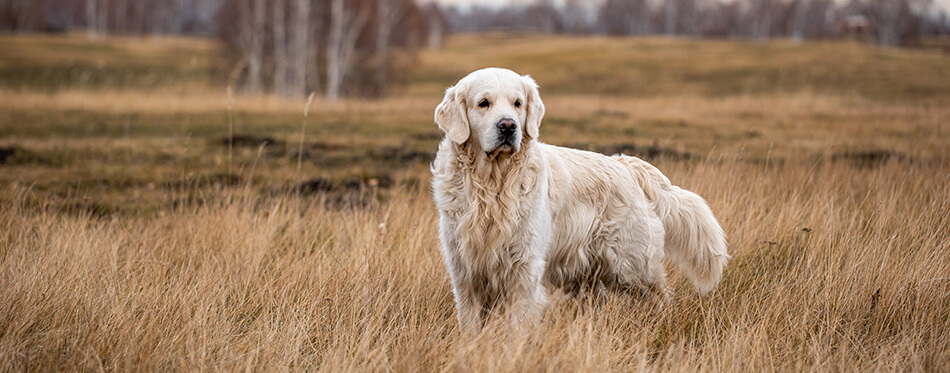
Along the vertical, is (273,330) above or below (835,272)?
below

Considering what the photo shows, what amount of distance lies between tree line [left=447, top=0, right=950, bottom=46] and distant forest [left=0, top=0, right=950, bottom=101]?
0.16 meters

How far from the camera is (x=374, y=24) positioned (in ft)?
86.9

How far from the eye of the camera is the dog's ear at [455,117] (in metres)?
3.19

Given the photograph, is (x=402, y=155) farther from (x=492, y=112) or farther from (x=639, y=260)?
(x=492, y=112)

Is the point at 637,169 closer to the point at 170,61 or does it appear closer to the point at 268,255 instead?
the point at 268,255

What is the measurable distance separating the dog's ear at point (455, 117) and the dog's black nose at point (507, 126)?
0.22 metres

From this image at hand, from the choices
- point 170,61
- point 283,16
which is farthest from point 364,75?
point 170,61

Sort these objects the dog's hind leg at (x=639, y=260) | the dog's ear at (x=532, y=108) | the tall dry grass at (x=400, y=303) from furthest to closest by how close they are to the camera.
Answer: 1. the dog's hind leg at (x=639, y=260)
2. the dog's ear at (x=532, y=108)
3. the tall dry grass at (x=400, y=303)

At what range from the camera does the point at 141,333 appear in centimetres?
279

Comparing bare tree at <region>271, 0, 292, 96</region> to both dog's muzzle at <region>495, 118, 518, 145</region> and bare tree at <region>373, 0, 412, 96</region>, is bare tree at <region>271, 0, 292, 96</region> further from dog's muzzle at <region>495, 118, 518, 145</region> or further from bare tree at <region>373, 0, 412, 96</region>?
dog's muzzle at <region>495, 118, 518, 145</region>

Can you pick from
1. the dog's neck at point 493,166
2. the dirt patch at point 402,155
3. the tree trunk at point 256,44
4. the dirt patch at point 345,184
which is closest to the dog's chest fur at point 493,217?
the dog's neck at point 493,166

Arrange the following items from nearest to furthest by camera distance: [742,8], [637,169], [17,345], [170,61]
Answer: [17,345], [637,169], [170,61], [742,8]

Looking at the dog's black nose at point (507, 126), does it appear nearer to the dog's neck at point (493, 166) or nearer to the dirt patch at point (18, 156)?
the dog's neck at point (493, 166)

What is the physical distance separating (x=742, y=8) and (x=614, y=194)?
335ft
